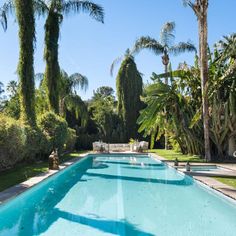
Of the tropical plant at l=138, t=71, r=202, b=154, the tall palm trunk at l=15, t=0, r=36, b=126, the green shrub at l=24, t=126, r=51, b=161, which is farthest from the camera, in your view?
the tropical plant at l=138, t=71, r=202, b=154

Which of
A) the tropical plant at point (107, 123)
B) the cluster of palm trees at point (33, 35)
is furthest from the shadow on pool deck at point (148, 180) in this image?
the tropical plant at point (107, 123)

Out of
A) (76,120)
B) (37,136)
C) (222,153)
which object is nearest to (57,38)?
(37,136)

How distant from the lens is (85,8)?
21.8m

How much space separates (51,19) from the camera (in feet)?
74.2

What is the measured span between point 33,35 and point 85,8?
5214mm

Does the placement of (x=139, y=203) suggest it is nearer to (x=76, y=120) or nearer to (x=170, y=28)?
(x=170, y=28)

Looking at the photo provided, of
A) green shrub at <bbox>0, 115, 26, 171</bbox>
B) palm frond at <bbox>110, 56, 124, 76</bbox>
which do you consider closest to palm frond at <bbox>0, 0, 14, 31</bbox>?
green shrub at <bbox>0, 115, 26, 171</bbox>

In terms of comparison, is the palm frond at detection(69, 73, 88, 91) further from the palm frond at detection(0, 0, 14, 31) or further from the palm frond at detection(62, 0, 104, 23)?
the palm frond at detection(0, 0, 14, 31)

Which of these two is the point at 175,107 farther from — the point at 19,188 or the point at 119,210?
the point at 119,210

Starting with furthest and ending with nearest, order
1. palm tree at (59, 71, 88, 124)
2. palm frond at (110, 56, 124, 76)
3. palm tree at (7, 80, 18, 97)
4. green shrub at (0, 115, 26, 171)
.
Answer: palm tree at (7, 80, 18, 97), palm frond at (110, 56, 124, 76), palm tree at (59, 71, 88, 124), green shrub at (0, 115, 26, 171)

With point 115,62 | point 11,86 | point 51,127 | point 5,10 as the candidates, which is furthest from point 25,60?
point 11,86

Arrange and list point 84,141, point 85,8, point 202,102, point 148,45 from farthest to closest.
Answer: point 84,141
point 148,45
point 85,8
point 202,102

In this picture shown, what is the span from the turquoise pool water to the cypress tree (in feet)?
76.2

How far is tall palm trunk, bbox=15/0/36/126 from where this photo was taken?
1753cm
